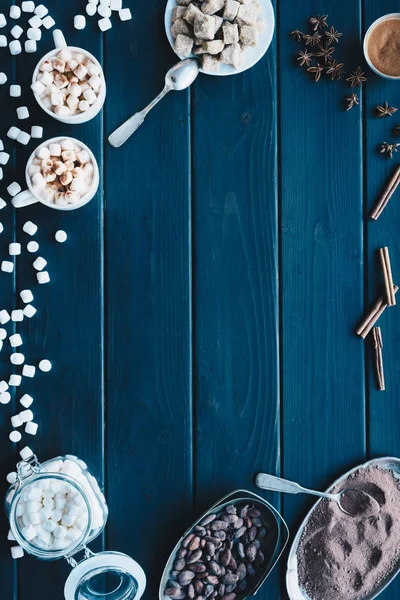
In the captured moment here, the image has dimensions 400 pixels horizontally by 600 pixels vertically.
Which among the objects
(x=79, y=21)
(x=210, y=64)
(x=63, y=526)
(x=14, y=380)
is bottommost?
(x=63, y=526)

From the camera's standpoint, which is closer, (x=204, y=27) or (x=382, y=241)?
(x=204, y=27)

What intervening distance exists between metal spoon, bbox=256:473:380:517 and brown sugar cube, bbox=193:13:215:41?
82cm

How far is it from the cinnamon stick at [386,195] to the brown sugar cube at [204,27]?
44 centimetres

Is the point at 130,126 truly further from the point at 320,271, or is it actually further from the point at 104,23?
the point at 320,271

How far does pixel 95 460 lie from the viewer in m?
1.29

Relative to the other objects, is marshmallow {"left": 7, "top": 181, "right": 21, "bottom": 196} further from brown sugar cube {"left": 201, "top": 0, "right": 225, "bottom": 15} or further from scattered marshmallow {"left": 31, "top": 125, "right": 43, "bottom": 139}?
brown sugar cube {"left": 201, "top": 0, "right": 225, "bottom": 15}

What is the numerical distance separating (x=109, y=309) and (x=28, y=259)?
184 millimetres

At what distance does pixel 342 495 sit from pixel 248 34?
0.89 metres

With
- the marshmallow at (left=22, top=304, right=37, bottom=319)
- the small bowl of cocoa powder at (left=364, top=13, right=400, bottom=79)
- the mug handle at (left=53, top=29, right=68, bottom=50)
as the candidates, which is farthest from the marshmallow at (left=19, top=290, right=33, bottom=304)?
the small bowl of cocoa powder at (left=364, top=13, right=400, bottom=79)

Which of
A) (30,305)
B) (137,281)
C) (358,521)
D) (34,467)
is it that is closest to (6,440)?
(34,467)

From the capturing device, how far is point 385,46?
127 cm

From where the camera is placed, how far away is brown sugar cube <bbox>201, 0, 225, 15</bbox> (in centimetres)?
122

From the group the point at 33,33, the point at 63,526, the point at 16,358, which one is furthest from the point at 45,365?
the point at 33,33

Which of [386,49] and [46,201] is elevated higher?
[386,49]
